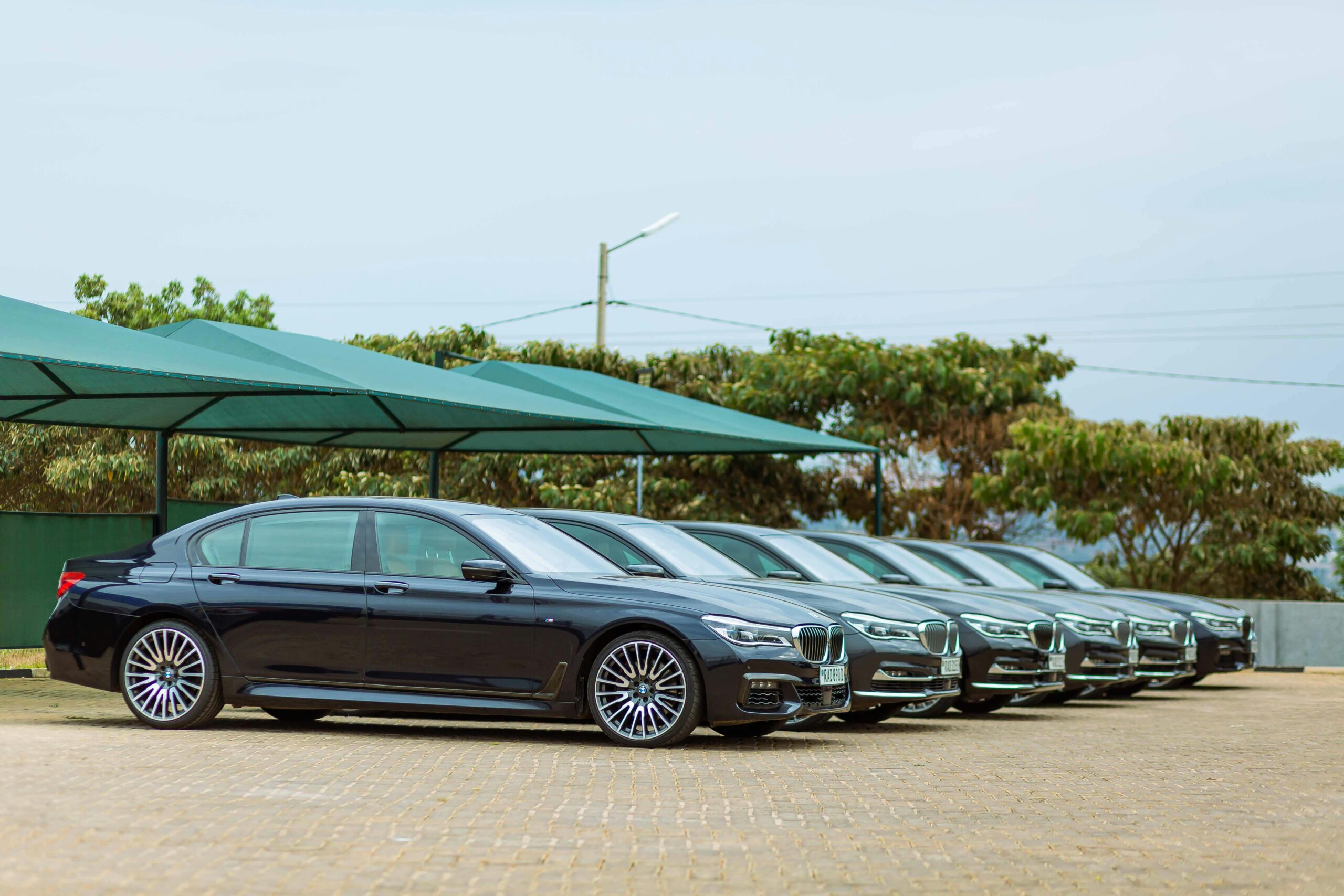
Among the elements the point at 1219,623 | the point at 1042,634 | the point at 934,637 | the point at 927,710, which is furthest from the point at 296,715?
the point at 1219,623

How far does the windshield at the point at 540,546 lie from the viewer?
457 inches

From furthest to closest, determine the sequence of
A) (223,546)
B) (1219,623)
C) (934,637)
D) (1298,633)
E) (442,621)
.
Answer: (1298,633)
(1219,623)
(934,637)
(223,546)
(442,621)

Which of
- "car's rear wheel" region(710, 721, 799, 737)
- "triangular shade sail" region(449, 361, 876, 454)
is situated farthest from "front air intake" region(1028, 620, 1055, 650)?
"triangular shade sail" region(449, 361, 876, 454)

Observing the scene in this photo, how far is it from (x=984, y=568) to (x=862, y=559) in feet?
8.56

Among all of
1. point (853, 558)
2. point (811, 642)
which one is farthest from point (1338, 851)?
point (853, 558)

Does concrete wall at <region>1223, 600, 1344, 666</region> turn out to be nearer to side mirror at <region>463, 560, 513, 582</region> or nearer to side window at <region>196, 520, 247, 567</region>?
side mirror at <region>463, 560, 513, 582</region>

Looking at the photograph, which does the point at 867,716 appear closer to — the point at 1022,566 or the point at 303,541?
the point at 303,541

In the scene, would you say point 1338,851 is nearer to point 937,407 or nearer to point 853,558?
point 853,558

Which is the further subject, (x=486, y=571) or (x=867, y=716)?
(x=867, y=716)

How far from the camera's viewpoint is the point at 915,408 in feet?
114

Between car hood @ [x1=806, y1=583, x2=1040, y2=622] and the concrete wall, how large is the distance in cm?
1422

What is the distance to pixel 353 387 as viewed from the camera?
16.2 metres

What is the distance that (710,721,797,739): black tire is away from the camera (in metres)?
11.8

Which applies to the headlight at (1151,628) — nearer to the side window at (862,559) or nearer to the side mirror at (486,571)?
the side window at (862,559)
